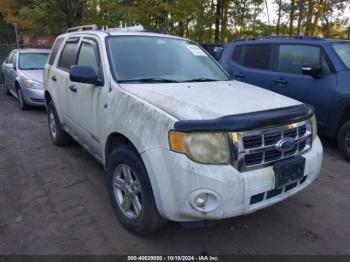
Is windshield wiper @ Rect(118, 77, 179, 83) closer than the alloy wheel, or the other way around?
the alloy wheel

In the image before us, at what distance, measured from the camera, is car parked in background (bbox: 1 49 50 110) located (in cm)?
819

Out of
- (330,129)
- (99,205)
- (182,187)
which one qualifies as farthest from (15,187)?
(330,129)

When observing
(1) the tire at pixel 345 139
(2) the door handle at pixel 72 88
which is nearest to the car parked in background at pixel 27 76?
(2) the door handle at pixel 72 88

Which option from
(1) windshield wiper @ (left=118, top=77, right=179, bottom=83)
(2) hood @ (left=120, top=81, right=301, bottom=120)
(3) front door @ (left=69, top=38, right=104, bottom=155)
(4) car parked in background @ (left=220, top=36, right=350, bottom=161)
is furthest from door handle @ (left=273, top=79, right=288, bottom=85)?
(3) front door @ (left=69, top=38, right=104, bottom=155)

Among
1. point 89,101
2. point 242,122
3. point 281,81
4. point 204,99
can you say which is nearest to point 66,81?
point 89,101

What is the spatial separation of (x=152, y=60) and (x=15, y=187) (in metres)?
2.23

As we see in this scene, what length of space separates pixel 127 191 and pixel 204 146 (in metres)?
0.98


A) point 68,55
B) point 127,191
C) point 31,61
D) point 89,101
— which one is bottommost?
point 127,191

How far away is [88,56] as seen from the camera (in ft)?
13.2

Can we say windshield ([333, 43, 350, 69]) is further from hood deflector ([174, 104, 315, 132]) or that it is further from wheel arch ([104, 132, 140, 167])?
wheel arch ([104, 132, 140, 167])

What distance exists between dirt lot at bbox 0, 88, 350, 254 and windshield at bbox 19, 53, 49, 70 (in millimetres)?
5361

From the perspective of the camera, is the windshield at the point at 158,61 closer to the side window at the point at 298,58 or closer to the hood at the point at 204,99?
the hood at the point at 204,99

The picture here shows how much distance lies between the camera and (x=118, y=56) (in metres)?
3.54

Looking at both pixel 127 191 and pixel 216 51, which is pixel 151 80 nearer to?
pixel 127 191
